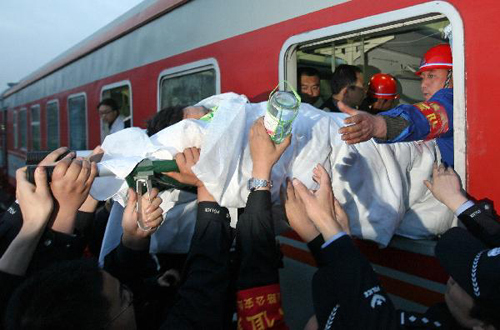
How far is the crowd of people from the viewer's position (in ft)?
3.50

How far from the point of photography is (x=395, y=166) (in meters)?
1.67

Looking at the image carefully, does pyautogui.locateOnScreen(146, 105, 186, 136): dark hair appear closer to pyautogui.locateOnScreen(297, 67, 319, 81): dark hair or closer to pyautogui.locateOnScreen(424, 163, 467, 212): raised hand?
pyautogui.locateOnScreen(424, 163, 467, 212): raised hand

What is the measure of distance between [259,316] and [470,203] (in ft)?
2.67

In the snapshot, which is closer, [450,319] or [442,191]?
[450,319]

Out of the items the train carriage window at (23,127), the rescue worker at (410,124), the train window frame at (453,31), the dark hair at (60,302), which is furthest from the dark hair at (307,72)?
the train carriage window at (23,127)

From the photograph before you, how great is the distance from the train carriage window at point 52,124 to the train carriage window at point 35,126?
88 cm

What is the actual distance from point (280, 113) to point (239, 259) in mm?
511

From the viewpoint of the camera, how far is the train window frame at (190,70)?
9.07ft

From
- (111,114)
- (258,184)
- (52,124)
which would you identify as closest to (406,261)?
(258,184)

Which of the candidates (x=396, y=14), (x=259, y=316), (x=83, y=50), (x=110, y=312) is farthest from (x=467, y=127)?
(x=83, y=50)

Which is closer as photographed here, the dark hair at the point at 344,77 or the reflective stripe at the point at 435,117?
the reflective stripe at the point at 435,117

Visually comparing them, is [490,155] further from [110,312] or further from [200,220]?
[110,312]

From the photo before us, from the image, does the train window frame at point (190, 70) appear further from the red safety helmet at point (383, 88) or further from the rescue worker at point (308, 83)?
the red safety helmet at point (383, 88)

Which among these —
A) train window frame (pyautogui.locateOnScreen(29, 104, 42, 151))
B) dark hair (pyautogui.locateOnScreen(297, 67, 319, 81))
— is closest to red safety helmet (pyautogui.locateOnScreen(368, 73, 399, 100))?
dark hair (pyautogui.locateOnScreen(297, 67, 319, 81))
